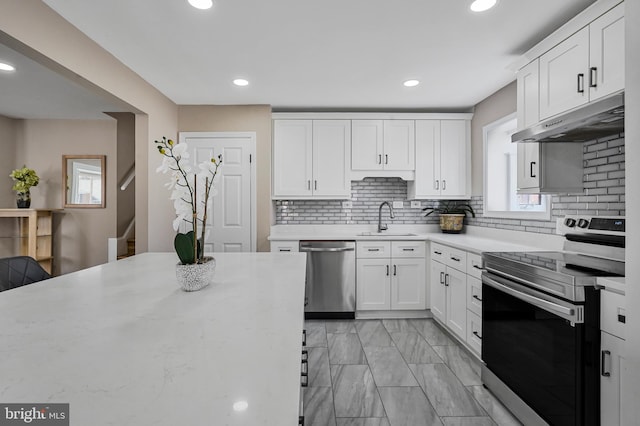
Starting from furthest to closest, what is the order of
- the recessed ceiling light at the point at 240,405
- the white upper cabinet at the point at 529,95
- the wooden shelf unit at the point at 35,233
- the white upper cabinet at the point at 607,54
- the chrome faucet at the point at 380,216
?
1. the wooden shelf unit at the point at 35,233
2. the chrome faucet at the point at 380,216
3. the white upper cabinet at the point at 529,95
4. the white upper cabinet at the point at 607,54
5. the recessed ceiling light at the point at 240,405

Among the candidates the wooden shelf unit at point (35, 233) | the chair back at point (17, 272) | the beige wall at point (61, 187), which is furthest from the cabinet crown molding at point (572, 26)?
the wooden shelf unit at point (35, 233)

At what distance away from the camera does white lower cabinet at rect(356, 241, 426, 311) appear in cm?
356

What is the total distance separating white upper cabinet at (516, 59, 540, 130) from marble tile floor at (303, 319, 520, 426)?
1878 mm

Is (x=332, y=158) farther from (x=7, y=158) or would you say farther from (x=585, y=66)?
(x=7, y=158)

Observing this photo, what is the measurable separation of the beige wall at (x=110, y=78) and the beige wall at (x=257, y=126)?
235 mm

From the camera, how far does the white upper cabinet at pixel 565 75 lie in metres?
1.81

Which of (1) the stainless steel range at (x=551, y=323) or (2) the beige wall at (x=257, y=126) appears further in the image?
(2) the beige wall at (x=257, y=126)

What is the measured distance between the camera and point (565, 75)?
6.35 feet

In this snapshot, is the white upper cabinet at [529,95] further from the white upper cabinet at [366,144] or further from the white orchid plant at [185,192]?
the white orchid plant at [185,192]

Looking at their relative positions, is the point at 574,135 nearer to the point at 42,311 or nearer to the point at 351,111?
the point at 351,111

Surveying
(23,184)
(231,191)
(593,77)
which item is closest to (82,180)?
(23,184)

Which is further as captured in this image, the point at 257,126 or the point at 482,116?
the point at 257,126

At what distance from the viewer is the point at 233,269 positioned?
5.67ft

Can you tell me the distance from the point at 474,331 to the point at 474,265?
1.72 feet
